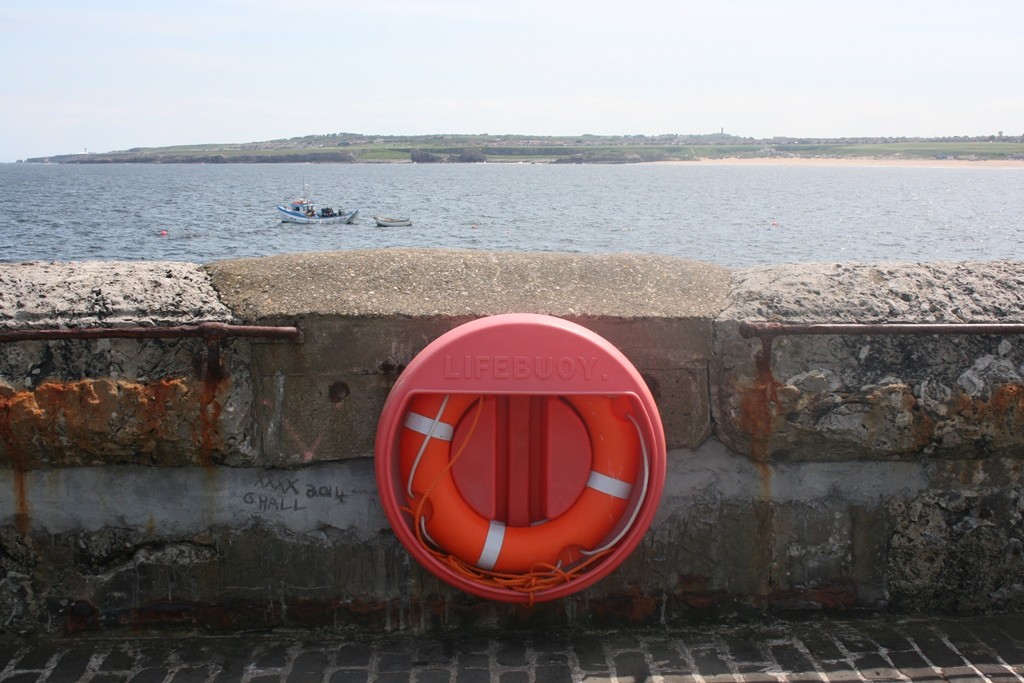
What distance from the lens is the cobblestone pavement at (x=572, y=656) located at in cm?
234

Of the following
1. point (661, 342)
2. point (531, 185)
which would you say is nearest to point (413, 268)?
point (661, 342)

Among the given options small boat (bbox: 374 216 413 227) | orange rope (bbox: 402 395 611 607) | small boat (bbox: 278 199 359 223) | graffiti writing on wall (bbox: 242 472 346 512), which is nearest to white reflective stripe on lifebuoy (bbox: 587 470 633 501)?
orange rope (bbox: 402 395 611 607)

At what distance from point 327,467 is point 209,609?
458 mm

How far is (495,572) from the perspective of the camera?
239cm

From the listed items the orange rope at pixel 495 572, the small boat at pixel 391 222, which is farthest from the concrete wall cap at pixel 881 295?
the small boat at pixel 391 222

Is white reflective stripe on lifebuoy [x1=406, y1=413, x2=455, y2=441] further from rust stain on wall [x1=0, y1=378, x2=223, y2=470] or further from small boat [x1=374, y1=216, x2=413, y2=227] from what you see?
small boat [x1=374, y1=216, x2=413, y2=227]

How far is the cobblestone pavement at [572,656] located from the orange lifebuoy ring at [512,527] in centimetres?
25

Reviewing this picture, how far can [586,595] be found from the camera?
8.52ft

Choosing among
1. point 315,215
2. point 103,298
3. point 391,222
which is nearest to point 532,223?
point 391,222

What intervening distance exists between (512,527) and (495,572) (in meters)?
0.12

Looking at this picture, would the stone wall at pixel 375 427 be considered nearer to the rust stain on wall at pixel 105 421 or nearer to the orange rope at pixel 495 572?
the rust stain on wall at pixel 105 421

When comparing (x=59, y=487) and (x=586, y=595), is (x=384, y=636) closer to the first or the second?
(x=586, y=595)

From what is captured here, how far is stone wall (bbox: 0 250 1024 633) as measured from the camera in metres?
2.44

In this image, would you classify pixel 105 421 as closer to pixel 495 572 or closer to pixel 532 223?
pixel 495 572
